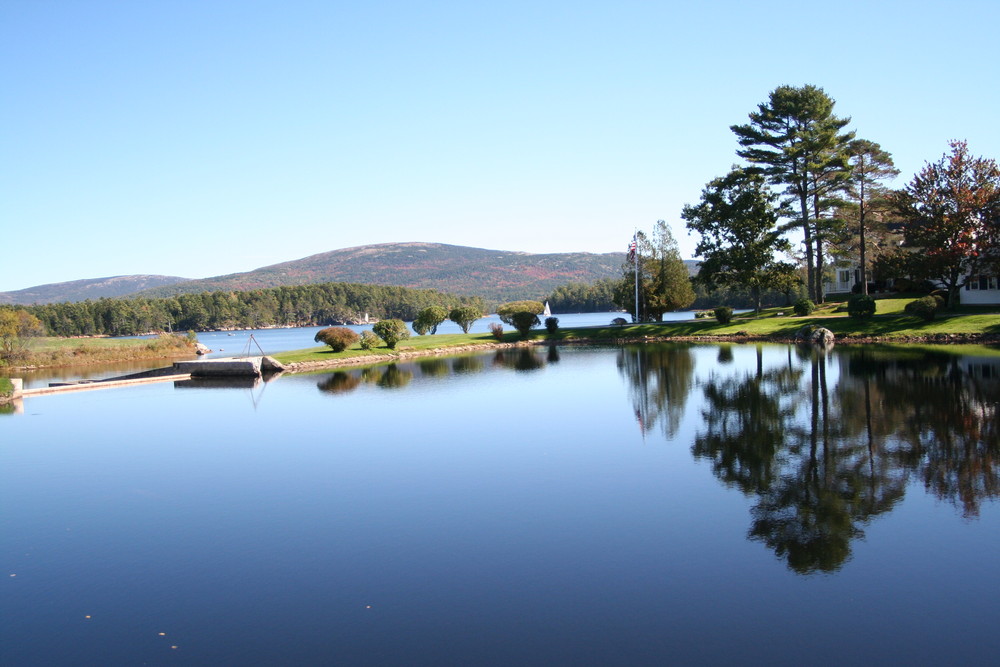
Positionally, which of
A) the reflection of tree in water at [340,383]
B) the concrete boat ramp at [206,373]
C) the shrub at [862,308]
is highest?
the shrub at [862,308]

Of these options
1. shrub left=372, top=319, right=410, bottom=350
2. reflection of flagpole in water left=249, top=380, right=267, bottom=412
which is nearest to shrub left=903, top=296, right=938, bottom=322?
shrub left=372, top=319, right=410, bottom=350

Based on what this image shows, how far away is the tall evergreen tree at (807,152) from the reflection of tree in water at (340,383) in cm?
3240

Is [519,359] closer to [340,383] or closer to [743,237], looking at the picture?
[340,383]

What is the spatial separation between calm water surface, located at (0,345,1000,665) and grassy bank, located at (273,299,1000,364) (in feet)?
67.4

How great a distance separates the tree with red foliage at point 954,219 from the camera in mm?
38000

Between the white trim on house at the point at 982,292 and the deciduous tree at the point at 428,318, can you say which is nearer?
the white trim on house at the point at 982,292

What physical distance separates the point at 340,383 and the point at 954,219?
32.3 metres

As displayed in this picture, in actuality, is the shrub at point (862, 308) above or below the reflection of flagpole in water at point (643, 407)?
above

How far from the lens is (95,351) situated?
59250 millimetres

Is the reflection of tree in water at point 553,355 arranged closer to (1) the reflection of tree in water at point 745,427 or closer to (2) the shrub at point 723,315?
(2) the shrub at point 723,315

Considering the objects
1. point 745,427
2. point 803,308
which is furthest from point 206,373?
point 803,308

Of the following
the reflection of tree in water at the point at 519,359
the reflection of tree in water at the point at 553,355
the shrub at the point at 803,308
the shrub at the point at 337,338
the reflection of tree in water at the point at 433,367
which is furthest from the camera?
the shrub at the point at 803,308

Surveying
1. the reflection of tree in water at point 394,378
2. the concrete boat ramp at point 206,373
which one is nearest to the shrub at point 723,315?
the reflection of tree in water at point 394,378

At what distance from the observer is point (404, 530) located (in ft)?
31.3
